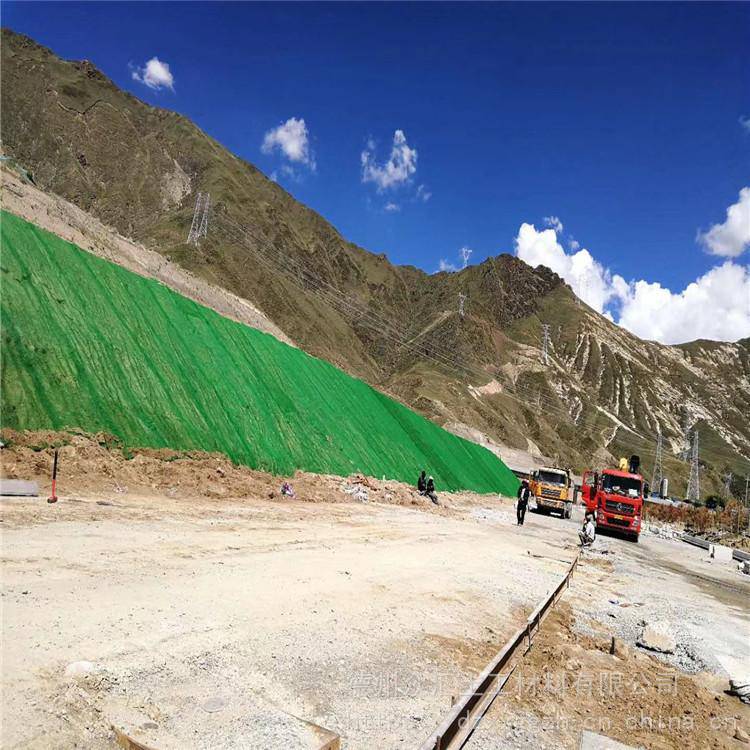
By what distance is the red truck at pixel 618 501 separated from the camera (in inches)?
981

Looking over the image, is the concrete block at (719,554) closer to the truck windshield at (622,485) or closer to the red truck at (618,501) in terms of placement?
the red truck at (618,501)

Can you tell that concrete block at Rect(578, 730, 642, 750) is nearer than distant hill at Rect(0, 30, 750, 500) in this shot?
Yes

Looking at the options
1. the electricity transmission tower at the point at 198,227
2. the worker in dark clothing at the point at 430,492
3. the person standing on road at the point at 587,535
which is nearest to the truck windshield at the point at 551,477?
the worker in dark clothing at the point at 430,492

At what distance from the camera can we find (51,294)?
14.4 meters

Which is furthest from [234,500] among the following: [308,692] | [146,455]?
[308,692]

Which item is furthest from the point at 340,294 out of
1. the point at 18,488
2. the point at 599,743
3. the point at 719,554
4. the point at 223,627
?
the point at 599,743

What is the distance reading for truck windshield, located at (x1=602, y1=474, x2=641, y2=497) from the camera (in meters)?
24.9

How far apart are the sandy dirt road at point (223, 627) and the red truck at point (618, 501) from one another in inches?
601

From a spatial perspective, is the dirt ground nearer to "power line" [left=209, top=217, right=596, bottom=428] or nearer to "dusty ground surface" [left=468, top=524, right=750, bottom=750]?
"dusty ground surface" [left=468, top=524, right=750, bottom=750]

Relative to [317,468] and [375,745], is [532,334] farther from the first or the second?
[375,745]

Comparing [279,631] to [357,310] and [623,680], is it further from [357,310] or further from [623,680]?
[357,310]

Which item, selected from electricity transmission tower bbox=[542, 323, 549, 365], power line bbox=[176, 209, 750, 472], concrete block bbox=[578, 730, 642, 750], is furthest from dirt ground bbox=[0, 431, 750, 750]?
electricity transmission tower bbox=[542, 323, 549, 365]

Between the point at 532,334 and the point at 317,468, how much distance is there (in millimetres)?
137734

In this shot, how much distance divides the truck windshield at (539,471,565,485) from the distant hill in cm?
3485
